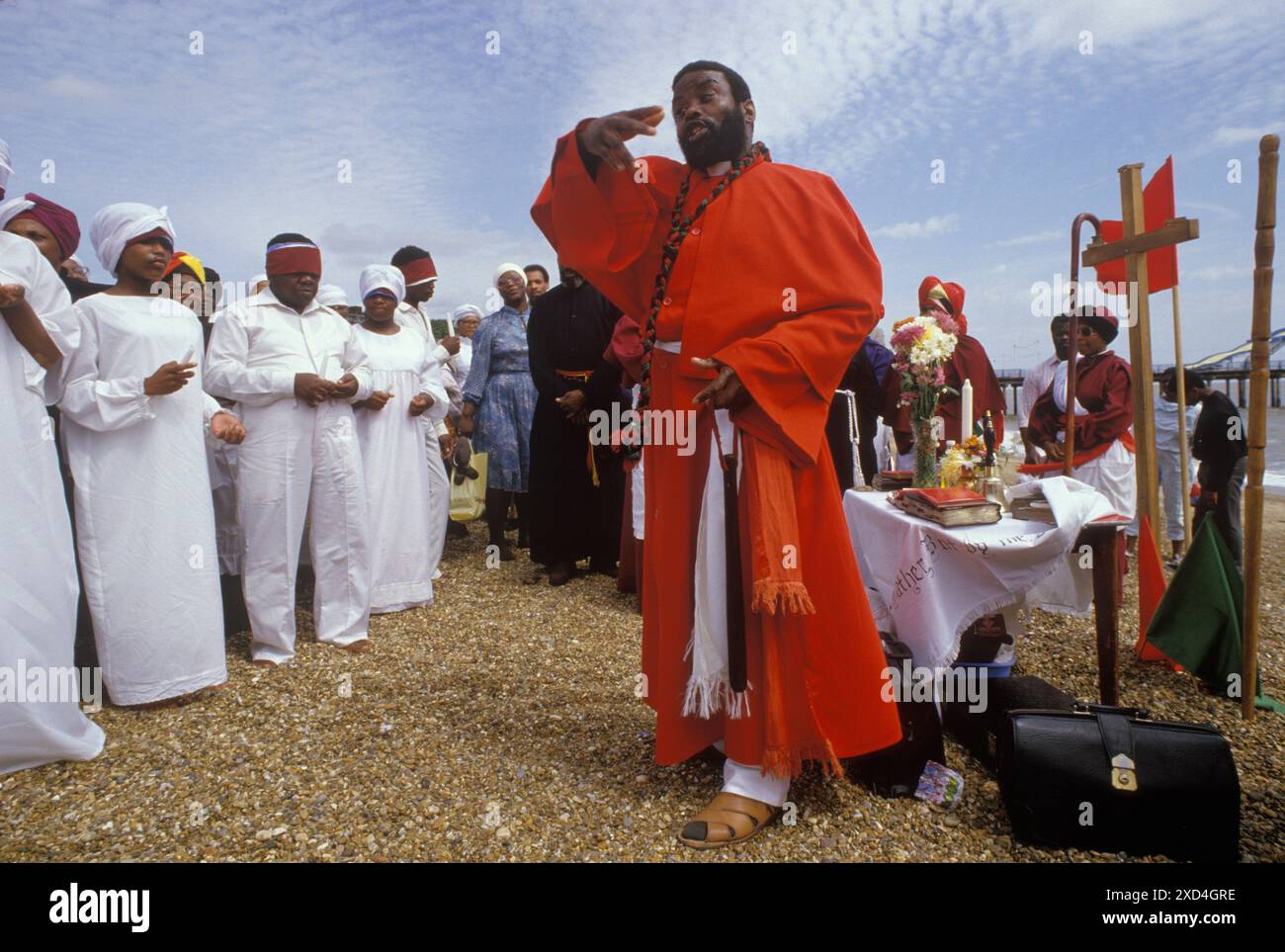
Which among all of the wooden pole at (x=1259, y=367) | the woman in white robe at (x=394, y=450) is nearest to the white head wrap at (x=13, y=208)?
the woman in white robe at (x=394, y=450)

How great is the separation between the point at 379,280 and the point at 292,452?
5.01ft

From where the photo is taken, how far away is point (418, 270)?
6395 millimetres

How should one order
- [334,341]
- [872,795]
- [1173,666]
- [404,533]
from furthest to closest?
[404,533] < [334,341] < [1173,666] < [872,795]

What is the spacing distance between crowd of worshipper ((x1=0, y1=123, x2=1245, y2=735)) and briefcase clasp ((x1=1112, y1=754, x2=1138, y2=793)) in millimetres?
2123

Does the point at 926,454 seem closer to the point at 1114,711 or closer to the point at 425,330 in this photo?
the point at 1114,711

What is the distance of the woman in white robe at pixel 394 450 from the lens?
5.15 m

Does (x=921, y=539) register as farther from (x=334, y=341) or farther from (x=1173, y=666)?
(x=334, y=341)

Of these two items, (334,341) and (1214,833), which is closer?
(1214,833)

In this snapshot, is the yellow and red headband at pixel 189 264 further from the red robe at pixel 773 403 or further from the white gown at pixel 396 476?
the red robe at pixel 773 403

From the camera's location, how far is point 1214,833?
7.68ft

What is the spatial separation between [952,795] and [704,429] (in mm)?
1575

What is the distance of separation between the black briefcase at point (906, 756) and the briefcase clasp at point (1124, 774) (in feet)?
1.94

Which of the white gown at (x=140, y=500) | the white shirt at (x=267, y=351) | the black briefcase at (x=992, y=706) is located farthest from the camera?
the white shirt at (x=267, y=351)
